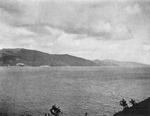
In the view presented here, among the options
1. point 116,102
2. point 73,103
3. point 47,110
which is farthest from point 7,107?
point 116,102

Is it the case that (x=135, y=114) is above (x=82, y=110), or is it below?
above

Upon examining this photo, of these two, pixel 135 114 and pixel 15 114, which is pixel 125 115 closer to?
pixel 135 114

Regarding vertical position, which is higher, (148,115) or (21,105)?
(148,115)

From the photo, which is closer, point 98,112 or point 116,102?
point 98,112

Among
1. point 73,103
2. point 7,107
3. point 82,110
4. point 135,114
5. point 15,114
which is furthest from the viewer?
point 73,103

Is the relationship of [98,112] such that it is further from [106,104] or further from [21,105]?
[21,105]

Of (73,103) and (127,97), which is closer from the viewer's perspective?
(73,103)

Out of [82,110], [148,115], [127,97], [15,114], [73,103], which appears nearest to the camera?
[148,115]

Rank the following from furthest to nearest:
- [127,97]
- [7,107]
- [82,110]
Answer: [127,97], [7,107], [82,110]

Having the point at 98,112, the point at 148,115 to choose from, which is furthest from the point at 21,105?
the point at 148,115
